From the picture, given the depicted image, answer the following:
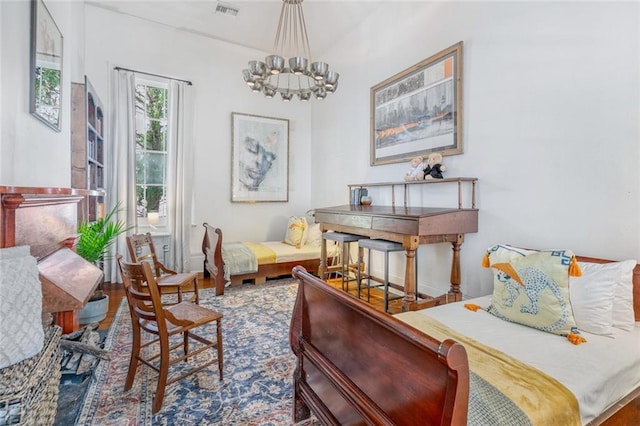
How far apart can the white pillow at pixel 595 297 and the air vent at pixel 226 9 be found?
4.66 m

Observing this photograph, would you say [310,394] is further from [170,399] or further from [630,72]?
[630,72]

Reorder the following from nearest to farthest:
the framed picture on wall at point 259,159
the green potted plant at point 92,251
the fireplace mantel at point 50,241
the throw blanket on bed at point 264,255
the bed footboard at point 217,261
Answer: the fireplace mantel at point 50,241 → the green potted plant at point 92,251 → the bed footboard at point 217,261 → the throw blanket on bed at point 264,255 → the framed picture on wall at point 259,159

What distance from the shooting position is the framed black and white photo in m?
1.84

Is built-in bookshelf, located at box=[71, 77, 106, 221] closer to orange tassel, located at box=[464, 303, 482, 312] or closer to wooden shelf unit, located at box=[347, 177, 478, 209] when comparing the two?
wooden shelf unit, located at box=[347, 177, 478, 209]

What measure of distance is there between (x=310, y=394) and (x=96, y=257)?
2.42m

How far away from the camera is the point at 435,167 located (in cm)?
307

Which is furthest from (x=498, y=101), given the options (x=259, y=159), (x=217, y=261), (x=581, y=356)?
(x=259, y=159)

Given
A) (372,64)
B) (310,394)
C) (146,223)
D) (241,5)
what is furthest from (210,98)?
(310,394)

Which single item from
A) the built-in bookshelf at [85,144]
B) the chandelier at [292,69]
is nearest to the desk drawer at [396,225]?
the chandelier at [292,69]

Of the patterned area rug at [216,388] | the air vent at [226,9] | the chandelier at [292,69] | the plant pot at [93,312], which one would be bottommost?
the patterned area rug at [216,388]

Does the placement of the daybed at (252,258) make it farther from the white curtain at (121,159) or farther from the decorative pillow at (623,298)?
the decorative pillow at (623,298)

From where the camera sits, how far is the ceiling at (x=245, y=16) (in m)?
3.91

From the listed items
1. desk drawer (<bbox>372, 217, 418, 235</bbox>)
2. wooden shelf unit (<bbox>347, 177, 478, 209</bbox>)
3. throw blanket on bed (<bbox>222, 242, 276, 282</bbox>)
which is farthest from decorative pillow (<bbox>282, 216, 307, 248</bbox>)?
desk drawer (<bbox>372, 217, 418, 235</bbox>)

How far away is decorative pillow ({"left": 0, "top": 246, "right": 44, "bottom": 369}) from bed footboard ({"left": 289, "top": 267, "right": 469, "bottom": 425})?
3.61 ft
